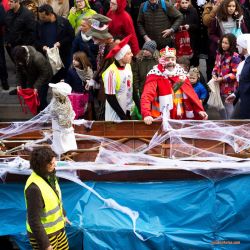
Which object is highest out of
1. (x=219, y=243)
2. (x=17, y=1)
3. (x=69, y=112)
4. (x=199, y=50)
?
(x=17, y=1)

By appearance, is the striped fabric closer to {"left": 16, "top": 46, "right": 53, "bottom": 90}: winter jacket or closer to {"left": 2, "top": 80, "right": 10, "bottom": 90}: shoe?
{"left": 16, "top": 46, "right": 53, "bottom": 90}: winter jacket

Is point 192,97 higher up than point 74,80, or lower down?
lower down

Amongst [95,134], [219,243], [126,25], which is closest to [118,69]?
[95,134]

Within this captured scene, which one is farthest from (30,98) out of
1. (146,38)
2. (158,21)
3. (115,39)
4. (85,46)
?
(158,21)

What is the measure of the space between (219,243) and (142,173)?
92 centimetres

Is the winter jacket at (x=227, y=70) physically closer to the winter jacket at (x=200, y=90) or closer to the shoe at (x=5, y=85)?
the winter jacket at (x=200, y=90)

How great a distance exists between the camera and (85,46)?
9.20 metres

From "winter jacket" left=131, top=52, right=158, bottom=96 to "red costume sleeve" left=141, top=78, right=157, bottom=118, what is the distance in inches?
33.7

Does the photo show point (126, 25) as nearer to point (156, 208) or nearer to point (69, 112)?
point (69, 112)

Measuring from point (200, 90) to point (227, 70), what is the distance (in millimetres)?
400

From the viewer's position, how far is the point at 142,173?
6504 mm

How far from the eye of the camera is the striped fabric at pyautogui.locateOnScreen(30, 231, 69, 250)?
580cm

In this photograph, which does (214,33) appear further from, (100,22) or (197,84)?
(100,22)

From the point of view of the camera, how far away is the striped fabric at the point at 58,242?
5.80 metres
